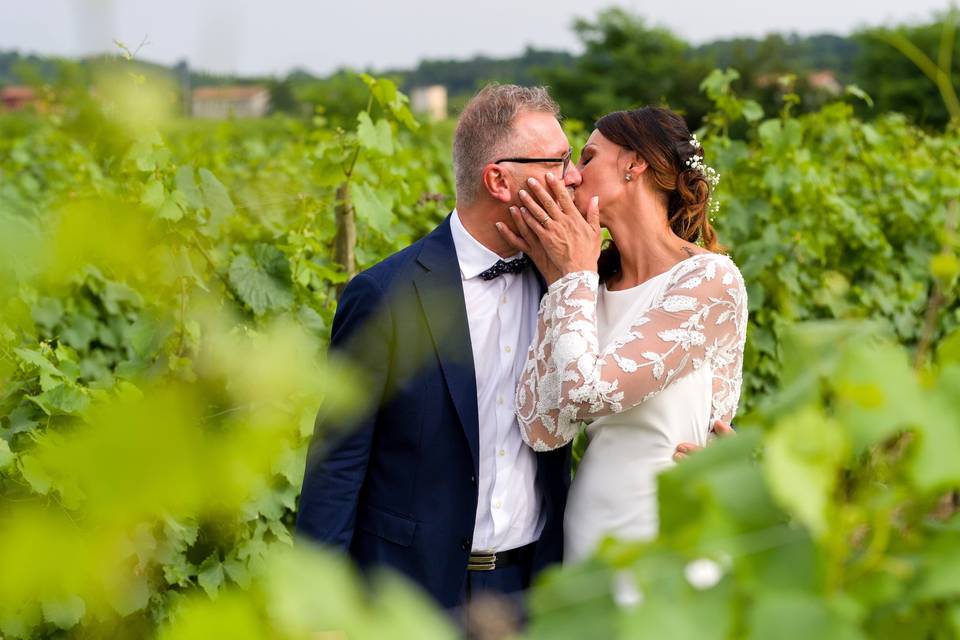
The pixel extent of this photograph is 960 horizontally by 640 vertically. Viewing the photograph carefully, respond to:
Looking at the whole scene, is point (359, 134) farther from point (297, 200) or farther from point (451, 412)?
point (451, 412)

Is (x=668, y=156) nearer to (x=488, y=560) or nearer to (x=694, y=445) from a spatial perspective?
(x=694, y=445)

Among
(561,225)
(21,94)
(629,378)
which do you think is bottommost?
(629,378)

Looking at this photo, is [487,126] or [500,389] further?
[487,126]

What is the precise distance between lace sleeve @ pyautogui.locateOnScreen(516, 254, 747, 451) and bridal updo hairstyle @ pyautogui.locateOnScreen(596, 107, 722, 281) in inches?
8.9

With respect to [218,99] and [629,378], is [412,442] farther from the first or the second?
[218,99]

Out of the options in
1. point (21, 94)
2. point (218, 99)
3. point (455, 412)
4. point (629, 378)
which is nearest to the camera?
point (218, 99)

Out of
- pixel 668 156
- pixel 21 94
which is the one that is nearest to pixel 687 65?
pixel 668 156

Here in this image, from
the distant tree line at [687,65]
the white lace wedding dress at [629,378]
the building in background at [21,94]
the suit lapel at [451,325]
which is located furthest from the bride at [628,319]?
the distant tree line at [687,65]

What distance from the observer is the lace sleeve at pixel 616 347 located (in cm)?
218

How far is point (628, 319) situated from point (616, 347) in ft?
0.71

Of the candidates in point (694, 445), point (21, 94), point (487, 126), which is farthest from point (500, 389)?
point (21, 94)

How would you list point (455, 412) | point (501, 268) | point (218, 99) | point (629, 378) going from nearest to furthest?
1. point (218, 99)
2. point (629, 378)
3. point (455, 412)
4. point (501, 268)

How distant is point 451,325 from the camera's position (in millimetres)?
2395

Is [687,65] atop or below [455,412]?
below
